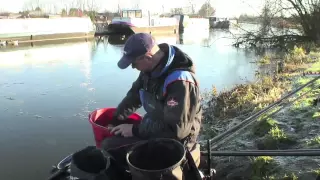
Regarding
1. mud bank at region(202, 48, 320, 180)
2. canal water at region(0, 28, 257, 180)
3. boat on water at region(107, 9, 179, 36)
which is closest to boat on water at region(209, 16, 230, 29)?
boat on water at region(107, 9, 179, 36)

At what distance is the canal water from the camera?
6.02 meters

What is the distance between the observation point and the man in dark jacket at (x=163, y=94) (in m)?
2.49

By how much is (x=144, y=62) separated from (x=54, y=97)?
7.53m

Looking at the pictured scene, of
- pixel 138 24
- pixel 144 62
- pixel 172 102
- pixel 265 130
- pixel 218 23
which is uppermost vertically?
pixel 218 23

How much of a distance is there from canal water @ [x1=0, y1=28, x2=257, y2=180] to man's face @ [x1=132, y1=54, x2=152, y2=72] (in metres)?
3.25

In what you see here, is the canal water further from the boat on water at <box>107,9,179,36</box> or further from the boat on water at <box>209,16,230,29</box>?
the boat on water at <box>209,16,230,29</box>

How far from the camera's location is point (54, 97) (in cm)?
970

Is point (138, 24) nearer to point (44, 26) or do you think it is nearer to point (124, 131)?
point (44, 26)

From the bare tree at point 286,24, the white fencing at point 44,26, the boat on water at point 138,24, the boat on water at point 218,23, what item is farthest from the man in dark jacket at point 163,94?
the boat on water at point 218,23

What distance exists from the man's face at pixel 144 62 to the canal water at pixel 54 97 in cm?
325

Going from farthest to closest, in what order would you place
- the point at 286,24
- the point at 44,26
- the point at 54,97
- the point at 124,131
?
the point at 44,26, the point at 286,24, the point at 54,97, the point at 124,131

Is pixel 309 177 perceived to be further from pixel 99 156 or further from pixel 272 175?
pixel 99 156

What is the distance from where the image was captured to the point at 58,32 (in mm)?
30594

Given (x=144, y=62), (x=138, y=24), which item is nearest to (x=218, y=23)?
(x=138, y=24)
